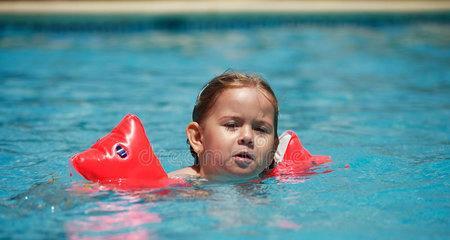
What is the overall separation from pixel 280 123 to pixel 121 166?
8.77ft

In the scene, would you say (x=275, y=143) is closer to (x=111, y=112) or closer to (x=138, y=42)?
(x=111, y=112)

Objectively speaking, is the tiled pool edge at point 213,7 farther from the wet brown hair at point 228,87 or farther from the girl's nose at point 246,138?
the girl's nose at point 246,138

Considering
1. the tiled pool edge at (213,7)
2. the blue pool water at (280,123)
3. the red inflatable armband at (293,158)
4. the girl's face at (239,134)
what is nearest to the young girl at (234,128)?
the girl's face at (239,134)

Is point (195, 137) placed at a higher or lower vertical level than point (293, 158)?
higher

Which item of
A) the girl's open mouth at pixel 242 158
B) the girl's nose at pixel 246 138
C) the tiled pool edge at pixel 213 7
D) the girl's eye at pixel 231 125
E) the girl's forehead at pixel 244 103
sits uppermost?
the girl's forehead at pixel 244 103

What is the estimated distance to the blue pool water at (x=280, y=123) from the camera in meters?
3.20

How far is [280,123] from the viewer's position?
628 centimetres

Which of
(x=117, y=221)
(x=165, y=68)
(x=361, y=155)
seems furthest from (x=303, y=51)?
(x=117, y=221)

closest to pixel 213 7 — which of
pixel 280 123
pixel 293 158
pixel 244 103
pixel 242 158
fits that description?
pixel 280 123

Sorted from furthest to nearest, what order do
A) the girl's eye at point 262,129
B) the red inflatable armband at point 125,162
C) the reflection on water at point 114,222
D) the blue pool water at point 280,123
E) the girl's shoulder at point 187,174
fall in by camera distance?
the girl's shoulder at point 187,174 → the red inflatable armband at point 125,162 → the girl's eye at point 262,129 → the blue pool water at point 280,123 → the reflection on water at point 114,222

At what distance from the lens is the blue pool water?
3197 mm

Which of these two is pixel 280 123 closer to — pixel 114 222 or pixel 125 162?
pixel 125 162

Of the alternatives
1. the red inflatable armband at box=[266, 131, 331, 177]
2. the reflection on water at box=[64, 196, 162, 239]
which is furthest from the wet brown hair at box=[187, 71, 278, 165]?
the reflection on water at box=[64, 196, 162, 239]

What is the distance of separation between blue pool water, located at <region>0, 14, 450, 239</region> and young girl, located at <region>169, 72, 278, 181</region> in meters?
0.14
